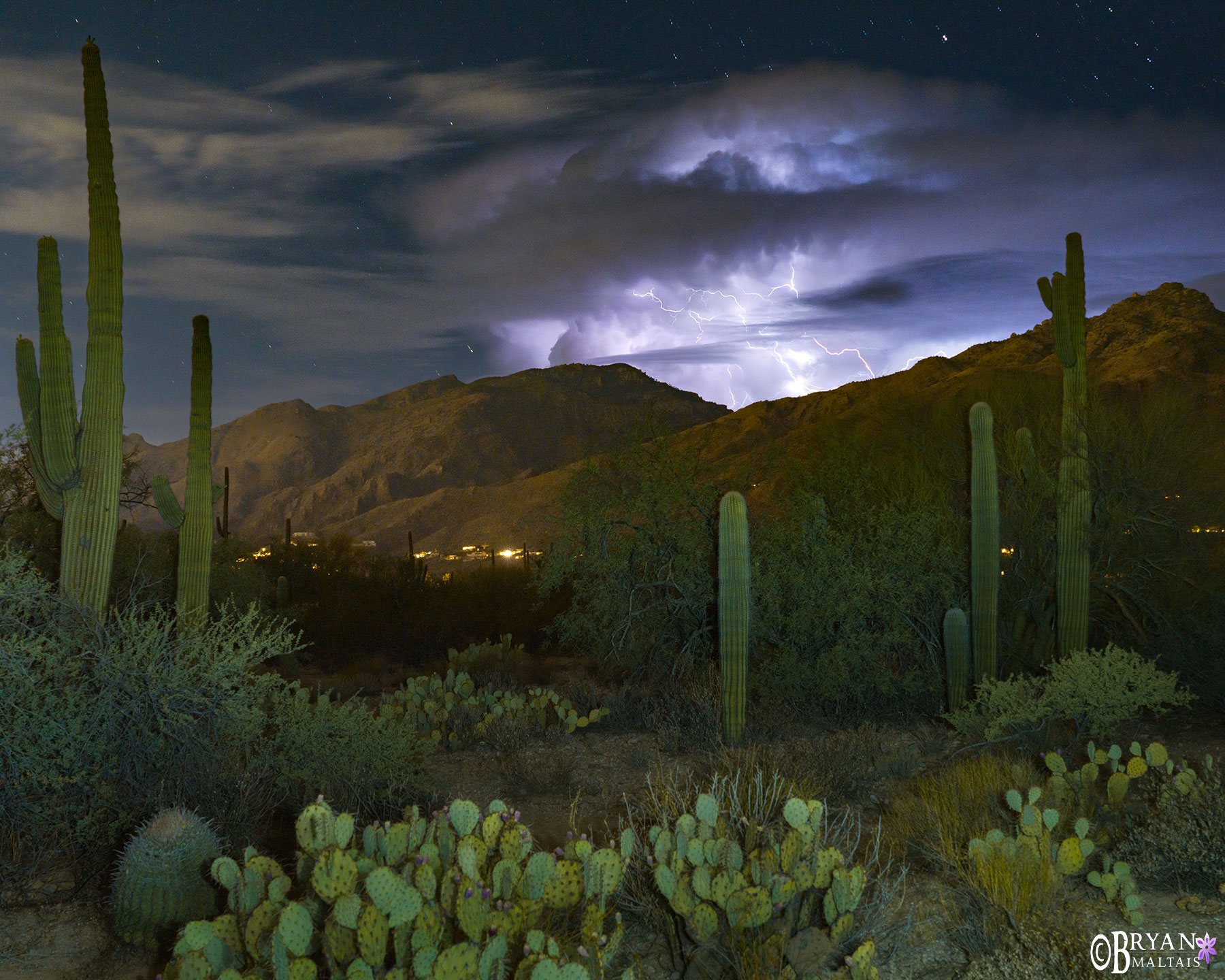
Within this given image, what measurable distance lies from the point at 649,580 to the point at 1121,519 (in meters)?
6.04

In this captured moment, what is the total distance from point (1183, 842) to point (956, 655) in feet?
17.8

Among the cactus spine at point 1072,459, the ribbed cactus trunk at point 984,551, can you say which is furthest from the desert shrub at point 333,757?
the cactus spine at point 1072,459

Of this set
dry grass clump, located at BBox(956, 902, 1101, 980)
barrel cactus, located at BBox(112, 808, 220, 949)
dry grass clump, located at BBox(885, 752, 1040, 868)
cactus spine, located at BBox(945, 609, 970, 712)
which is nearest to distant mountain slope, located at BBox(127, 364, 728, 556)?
cactus spine, located at BBox(945, 609, 970, 712)

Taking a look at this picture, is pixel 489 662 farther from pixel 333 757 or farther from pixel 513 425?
pixel 513 425

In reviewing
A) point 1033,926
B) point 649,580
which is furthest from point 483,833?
point 649,580

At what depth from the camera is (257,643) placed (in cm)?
603

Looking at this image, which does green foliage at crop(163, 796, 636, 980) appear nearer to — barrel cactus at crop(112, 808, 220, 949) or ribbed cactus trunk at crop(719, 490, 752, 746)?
barrel cactus at crop(112, 808, 220, 949)

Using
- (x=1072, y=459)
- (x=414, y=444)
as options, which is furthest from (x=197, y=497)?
(x=414, y=444)

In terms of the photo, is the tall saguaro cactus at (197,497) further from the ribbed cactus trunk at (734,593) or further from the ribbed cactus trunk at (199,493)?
the ribbed cactus trunk at (734,593)

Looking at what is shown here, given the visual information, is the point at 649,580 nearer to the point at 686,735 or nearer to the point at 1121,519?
the point at 686,735

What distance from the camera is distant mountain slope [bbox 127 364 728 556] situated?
76.2 m

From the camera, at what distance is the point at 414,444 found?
81562 mm

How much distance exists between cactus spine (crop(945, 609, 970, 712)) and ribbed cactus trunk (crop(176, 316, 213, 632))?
27.9 feet

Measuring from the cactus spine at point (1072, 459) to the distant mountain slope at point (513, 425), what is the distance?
5.60 metres
